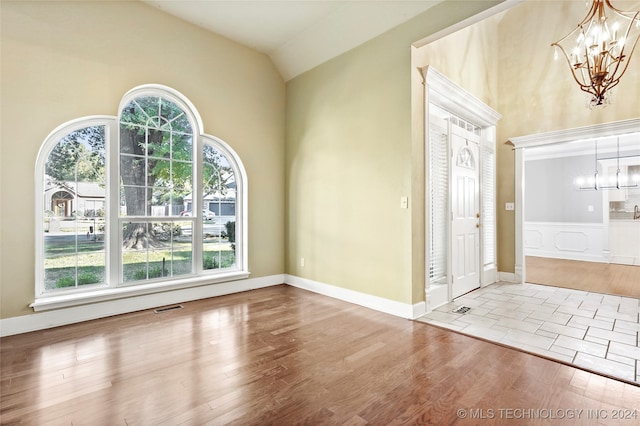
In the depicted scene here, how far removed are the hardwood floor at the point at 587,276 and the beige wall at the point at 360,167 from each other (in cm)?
330

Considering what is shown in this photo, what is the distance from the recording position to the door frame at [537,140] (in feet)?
13.5

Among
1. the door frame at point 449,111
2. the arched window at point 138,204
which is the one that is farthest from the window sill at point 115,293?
the door frame at point 449,111

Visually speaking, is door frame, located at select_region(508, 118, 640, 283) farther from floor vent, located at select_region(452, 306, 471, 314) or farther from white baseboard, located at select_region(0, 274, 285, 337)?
white baseboard, located at select_region(0, 274, 285, 337)

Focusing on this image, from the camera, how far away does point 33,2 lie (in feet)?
9.31

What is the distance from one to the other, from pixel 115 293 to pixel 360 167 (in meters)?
3.19

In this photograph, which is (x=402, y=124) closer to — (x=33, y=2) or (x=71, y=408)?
(x=71, y=408)

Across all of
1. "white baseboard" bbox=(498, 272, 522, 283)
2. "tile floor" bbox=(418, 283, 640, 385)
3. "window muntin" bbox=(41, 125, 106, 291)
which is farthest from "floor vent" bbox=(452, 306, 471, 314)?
"window muntin" bbox=(41, 125, 106, 291)

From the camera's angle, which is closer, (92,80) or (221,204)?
(92,80)

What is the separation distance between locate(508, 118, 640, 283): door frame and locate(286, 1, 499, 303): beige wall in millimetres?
2646

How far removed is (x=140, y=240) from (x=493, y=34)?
252 inches

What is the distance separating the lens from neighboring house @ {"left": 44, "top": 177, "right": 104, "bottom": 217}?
3086 millimetres

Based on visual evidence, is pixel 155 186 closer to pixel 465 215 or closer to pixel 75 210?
pixel 75 210

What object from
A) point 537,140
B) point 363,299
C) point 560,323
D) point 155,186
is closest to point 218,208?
point 155,186

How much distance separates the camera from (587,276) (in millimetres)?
5406
